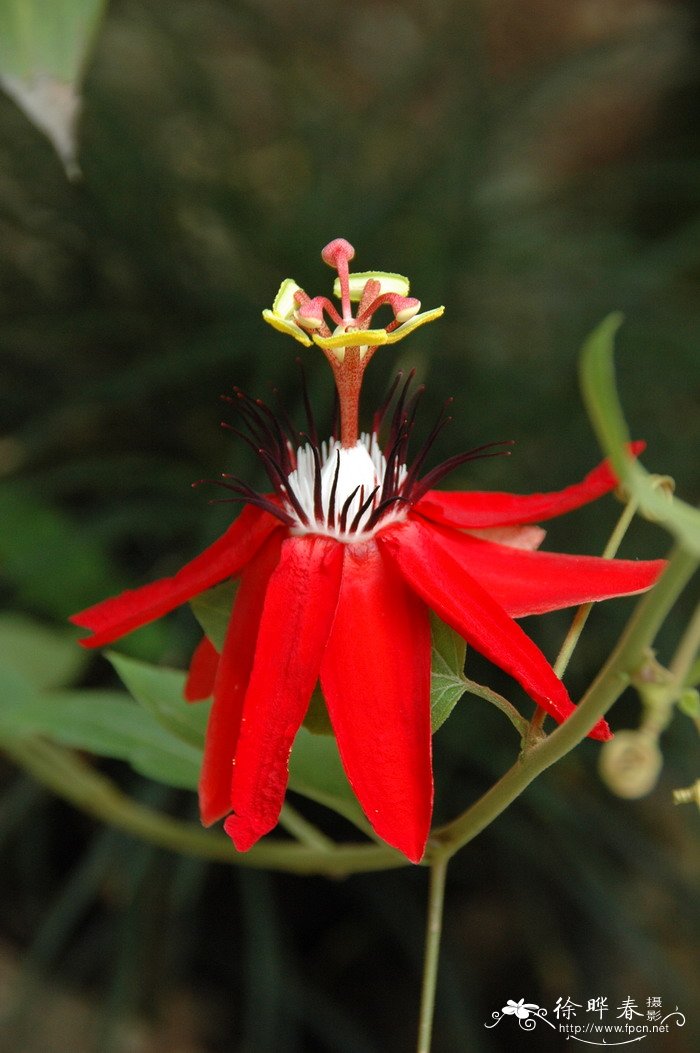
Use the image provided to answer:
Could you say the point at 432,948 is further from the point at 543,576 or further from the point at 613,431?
the point at 613,431

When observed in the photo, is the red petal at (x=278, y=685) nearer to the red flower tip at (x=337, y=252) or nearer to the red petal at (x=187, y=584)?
the red petal at (x=187, y=584)

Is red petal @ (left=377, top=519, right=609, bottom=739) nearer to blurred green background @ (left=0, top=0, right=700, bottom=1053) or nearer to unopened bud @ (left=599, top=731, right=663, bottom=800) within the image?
unopened bud @ (left=599, top=731, right=663, bottom=800)

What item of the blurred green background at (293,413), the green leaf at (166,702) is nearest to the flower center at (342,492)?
the green leaf at (166,702)

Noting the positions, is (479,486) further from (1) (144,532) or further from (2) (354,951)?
(2) (354,951)

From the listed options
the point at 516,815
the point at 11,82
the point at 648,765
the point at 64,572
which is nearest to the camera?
the point at 648,765

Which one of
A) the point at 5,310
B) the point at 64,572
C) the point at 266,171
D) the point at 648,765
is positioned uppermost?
the point at 266,171

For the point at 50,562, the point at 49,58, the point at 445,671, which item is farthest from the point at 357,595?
the point at 50,562

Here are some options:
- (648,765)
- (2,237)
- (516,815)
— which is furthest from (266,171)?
(648,765)
